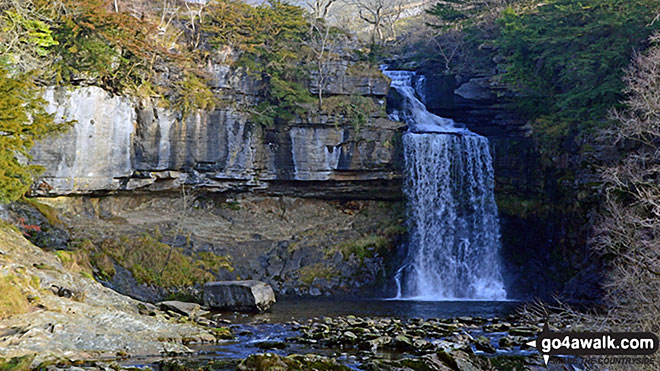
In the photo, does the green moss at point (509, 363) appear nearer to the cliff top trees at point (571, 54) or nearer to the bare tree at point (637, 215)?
the bare tree at point (637, 215)

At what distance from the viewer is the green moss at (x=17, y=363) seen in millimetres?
10438

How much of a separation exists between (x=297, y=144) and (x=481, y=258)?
1143 cm

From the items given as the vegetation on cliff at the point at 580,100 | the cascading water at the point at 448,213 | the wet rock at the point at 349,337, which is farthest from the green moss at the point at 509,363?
the cascading water at the point at 448,213

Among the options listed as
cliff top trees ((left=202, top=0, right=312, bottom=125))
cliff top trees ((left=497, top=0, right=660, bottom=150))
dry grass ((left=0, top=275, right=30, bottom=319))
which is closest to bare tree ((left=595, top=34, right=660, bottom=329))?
cliff top trees ((left=497, top=0, right=660, bottom=150))

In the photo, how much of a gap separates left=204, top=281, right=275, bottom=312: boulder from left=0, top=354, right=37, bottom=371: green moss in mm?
11095

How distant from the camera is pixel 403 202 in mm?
32406

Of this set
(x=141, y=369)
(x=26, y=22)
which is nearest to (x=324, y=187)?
(x=26, y=22)

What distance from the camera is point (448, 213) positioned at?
30797 mm

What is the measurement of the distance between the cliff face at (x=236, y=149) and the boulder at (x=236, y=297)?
9428mm

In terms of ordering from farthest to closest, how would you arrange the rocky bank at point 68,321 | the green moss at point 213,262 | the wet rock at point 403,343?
the green moss at point 213,262 → the wet rock at point 403,343 → the rocky bank at point 68,321

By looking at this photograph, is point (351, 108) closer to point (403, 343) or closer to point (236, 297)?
point (236, 297)

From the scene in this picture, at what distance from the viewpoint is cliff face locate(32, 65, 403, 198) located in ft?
92.1

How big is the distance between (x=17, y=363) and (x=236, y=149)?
20.8 m

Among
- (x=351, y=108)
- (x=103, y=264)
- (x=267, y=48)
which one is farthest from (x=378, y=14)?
(x=103, y=264)
